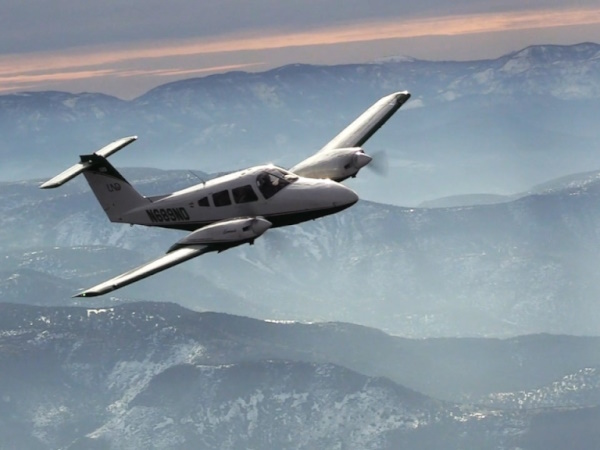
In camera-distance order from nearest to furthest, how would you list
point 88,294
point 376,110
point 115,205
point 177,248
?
point 88,294, point 177,248, point 115,205, point 376,110

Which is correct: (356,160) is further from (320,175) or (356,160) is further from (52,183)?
(52,183)

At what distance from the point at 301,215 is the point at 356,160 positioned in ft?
34.5

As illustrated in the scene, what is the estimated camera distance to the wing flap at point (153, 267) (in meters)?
59.0

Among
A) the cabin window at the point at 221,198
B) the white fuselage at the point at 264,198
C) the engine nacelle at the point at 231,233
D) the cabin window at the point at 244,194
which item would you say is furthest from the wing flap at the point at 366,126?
the engine nacelle at the point at 231,233

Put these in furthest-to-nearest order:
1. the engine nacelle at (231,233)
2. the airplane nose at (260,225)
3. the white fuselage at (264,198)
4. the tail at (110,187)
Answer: the tail at (110,187) → the white fuselage at (264,198) → the airplane nose at (260,225) → the engine nacelle at (231,233)

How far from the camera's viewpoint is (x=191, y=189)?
239ft

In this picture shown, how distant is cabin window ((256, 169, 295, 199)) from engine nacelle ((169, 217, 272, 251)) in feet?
10.8

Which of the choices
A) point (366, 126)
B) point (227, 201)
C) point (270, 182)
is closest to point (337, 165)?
point (270, 182)

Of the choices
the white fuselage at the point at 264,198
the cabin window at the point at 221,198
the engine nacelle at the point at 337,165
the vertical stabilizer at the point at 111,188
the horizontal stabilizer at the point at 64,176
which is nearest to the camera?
the white fuselage at the point at 264,198

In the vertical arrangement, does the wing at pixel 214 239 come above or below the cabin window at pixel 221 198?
below

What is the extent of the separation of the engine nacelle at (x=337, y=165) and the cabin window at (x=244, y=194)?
7.61 metres

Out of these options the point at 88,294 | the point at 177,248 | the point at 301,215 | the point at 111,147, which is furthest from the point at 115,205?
Answer: the point at 88,294

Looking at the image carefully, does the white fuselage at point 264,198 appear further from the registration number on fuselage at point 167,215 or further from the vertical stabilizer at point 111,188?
the vertical stabilizer at point 111,188

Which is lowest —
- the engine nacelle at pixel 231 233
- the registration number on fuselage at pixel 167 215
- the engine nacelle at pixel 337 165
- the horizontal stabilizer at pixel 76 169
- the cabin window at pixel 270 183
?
the registration number on fuselage at pixel 167 215
